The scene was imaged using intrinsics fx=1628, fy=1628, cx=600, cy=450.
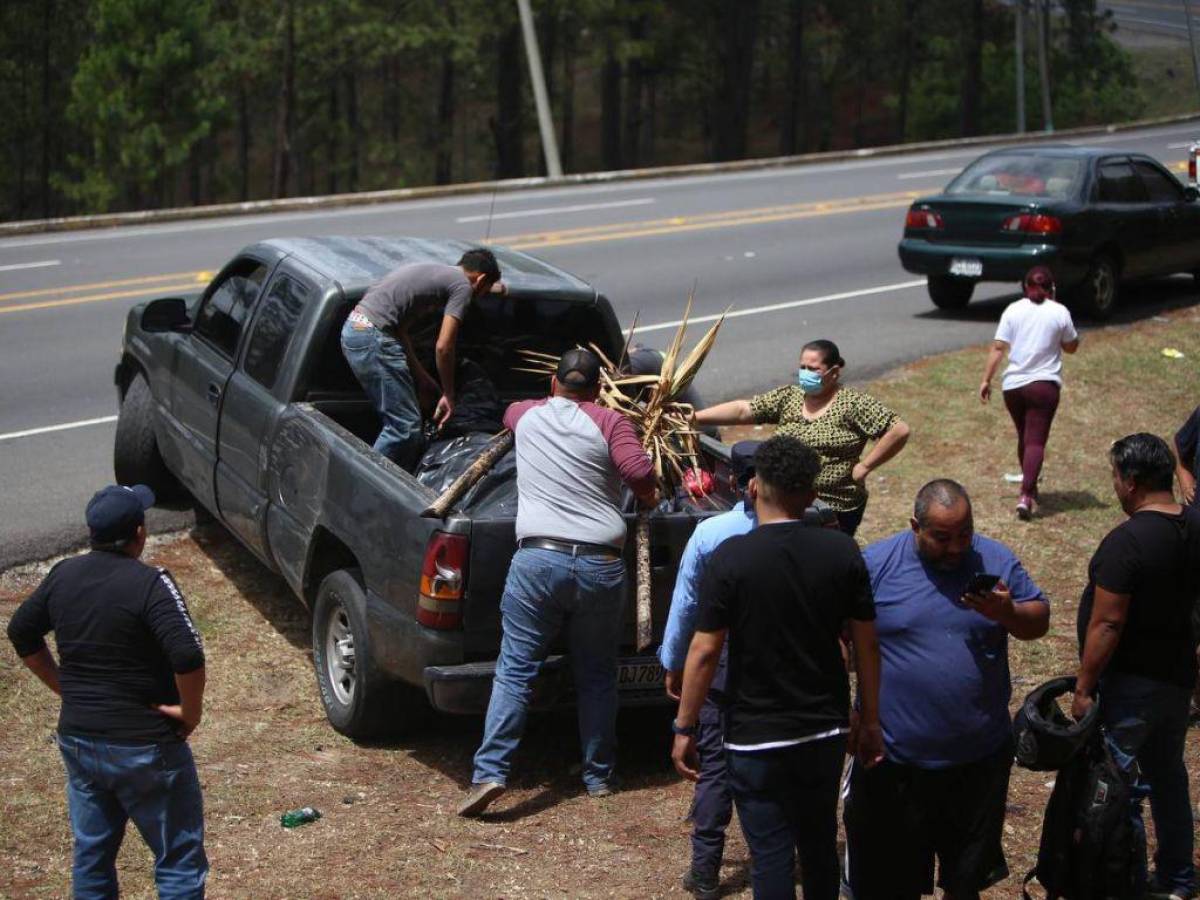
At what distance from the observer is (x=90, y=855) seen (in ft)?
15.8

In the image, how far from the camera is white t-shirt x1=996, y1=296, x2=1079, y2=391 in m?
10.1

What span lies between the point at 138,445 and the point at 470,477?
388cm

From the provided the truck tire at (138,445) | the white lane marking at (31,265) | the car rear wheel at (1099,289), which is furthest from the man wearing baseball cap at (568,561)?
the white lane marking at (31,265)

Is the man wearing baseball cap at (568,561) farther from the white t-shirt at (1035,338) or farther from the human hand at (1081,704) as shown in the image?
the white t-shirt at (1035,338)

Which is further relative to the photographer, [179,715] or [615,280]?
[615,280]

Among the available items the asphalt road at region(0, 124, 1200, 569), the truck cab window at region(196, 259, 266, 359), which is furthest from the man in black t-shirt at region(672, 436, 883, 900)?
the asphalt road at region(0, 124, 1200, 569)

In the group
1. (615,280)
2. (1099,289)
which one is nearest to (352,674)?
(1099,289)

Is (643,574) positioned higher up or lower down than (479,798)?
higher up

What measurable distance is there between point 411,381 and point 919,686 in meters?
3.62

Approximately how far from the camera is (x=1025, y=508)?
1037cm

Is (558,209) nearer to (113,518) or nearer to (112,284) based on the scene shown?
(112,284)

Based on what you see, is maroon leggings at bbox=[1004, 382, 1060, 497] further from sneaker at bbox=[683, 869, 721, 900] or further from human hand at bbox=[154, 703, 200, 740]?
human hand at bbox=[154, 703, 200, 740]

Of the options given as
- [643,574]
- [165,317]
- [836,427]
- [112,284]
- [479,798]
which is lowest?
[479,798]

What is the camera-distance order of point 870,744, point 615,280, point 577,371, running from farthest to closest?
point 615,280, point 577,371, point 870,744
